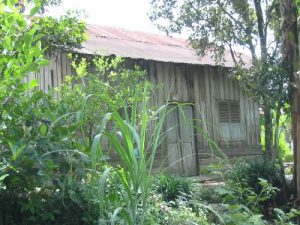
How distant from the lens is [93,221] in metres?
3.35

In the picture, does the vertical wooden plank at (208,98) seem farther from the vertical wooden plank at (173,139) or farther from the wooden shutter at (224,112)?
the vertical wooden plank at (173,139)

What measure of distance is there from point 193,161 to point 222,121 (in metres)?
1.66

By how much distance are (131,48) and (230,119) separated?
4395 millimetres

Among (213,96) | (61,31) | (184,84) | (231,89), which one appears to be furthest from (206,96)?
(61,31)

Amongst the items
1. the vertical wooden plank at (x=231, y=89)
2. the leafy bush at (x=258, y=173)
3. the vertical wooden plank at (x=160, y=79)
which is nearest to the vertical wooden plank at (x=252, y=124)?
the vertical wooden plank at (x=231, y=89)

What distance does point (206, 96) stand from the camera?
13133mm

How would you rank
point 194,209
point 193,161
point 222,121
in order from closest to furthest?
point 194,209
point 193,161
point 222,121

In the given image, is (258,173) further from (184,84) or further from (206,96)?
(206,96)

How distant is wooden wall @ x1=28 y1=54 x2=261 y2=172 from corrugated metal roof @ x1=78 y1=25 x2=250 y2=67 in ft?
1.37

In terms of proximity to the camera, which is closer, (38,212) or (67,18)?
(38,212)

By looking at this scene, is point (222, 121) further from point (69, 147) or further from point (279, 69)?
point (69, 147)

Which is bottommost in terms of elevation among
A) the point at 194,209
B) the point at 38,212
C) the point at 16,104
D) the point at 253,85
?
the point at 194,209

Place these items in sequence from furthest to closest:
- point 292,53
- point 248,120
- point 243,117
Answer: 1. point 248,120
2. point 243,117
3. point 292,53

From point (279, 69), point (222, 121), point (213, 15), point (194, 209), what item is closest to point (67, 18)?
point (194, 209)
